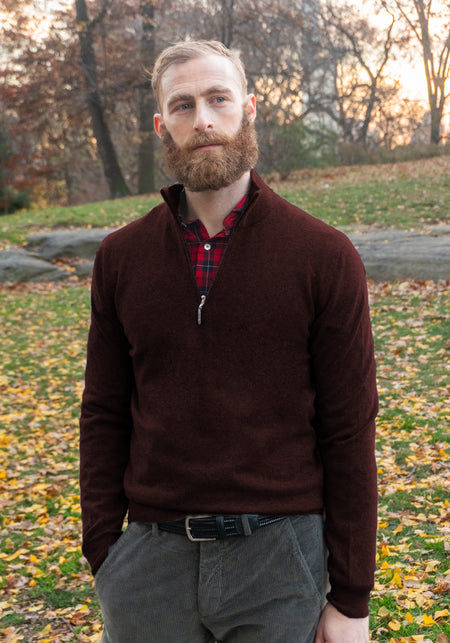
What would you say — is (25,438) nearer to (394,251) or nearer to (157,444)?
(157,444)

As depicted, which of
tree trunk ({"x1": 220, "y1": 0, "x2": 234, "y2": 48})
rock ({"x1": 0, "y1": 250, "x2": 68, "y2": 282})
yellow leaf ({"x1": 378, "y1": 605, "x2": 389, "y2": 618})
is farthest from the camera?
tree trunk ({"x1": 220, "y1": 0, "x2": 234, "y2": 48})

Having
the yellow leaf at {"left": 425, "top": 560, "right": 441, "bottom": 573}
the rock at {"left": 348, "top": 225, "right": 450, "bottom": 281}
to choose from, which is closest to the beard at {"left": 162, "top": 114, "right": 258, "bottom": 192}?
the yellow leaf at {"left": 425, "top": 560, "right": 441, "bottom": 573}

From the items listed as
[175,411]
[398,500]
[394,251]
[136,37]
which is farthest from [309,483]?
[136,37]

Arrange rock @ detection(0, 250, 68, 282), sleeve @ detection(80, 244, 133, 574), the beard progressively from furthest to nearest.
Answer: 1. rock @ detection(0, 250, 68, 282)
2. sleeve @ detection(80, 244, 133, 574)
3. the beard

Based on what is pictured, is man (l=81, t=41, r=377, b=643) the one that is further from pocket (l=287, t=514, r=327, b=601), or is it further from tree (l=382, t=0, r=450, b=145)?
tree (l=382, t=0, r=450, b=145)

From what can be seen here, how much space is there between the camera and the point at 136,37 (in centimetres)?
2692

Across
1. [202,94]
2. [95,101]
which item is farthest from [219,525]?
[95,101]

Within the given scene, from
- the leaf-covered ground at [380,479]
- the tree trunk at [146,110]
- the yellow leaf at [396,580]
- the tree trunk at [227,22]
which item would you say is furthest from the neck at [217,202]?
the tree trunk at [146,110]

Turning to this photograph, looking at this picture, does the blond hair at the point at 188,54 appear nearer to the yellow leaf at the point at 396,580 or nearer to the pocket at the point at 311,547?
the pocket at the point at 311,547

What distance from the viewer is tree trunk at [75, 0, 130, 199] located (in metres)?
23.6

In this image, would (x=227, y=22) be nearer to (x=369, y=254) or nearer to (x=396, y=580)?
(x=369, y=254)

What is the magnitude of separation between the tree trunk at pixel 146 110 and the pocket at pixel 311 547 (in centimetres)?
2359

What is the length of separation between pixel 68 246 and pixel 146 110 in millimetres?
12101

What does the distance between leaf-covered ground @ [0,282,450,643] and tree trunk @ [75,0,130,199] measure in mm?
15176
